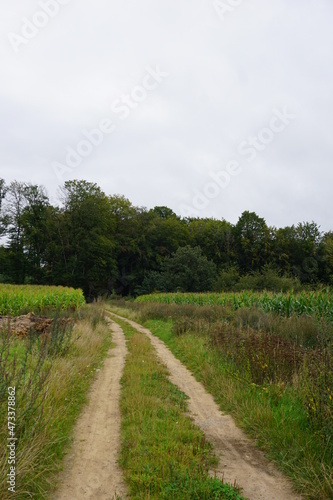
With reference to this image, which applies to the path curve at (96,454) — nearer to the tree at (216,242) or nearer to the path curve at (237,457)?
the path curve at (237,457)

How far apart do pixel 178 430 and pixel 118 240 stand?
178ft

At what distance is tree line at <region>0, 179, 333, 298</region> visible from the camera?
148ft

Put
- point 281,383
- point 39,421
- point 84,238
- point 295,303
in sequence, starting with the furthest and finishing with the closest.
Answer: point 84,238 → point 295,303 → point 281,383 → point 39,421

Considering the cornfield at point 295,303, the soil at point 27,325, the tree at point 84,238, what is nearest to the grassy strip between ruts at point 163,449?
the soil at point 27,325

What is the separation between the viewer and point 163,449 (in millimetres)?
4098

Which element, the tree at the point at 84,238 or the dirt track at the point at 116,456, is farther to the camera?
the tree at the point at 84,238

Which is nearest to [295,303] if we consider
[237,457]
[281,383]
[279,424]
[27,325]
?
[281,383]

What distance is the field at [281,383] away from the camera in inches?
156

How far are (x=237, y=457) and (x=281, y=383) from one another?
2110mm

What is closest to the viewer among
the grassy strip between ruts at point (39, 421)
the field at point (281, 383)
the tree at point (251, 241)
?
the grassy strip between ruts at point (39, 421)

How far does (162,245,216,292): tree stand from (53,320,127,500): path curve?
37502 mm

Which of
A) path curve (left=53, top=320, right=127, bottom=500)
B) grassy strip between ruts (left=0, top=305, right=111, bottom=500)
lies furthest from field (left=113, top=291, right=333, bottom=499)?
grassy strip between ruts (left=0, top=305, right=111, bottom=500)

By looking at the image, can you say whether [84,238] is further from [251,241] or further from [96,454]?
[96,454]

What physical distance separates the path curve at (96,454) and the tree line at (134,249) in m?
28.9
